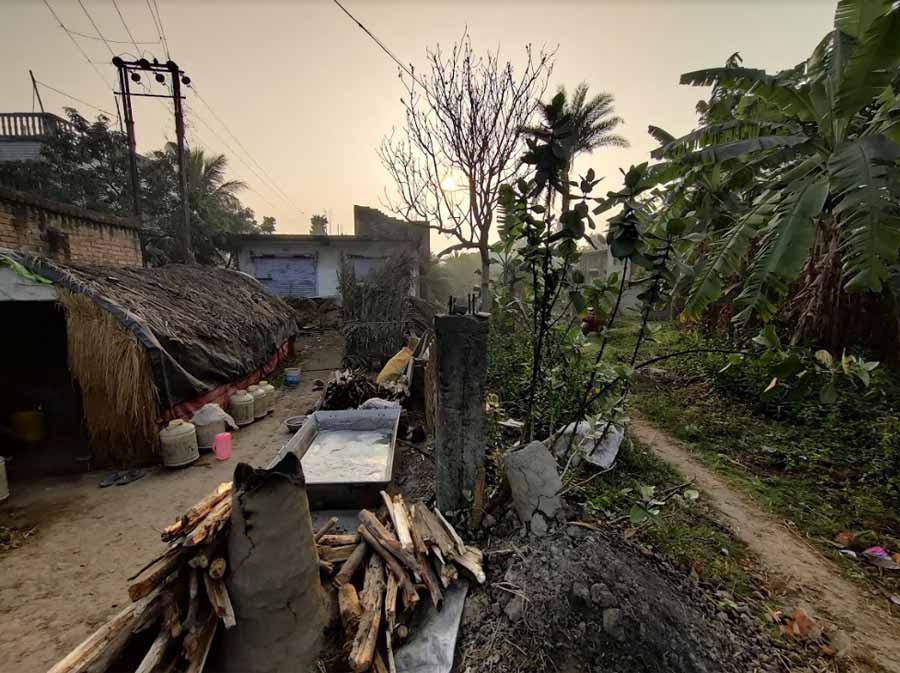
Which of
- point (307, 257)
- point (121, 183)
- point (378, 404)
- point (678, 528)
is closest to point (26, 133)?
point (121, 183)

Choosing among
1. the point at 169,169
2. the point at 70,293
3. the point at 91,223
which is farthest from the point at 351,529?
the point at 169,169

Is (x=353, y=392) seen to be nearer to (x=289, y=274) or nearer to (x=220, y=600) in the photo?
(x=220, y=600)

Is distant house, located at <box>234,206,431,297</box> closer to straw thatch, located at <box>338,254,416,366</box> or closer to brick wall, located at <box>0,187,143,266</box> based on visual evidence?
straw thatch, located at <box>338,254,416,366</box>

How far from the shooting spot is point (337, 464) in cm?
458

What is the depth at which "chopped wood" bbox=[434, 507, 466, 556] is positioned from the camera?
9.20 feet

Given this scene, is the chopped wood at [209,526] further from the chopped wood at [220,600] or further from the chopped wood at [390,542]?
the chopped wood at [390,542]

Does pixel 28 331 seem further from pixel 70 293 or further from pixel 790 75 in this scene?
pixel 790 75

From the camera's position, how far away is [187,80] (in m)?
10.8

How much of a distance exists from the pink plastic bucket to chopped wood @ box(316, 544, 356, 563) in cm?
348

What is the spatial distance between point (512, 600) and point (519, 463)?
2.95ft

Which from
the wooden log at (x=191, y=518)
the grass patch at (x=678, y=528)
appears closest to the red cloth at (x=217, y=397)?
the wooden log at (x=191, y=518)

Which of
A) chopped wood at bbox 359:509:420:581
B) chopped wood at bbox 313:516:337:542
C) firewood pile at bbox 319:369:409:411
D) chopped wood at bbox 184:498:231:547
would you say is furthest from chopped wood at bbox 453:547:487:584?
firewood pile at bbox 319:369:409:411

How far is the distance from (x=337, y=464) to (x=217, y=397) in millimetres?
3287

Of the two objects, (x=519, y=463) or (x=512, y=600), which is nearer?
(x=512, y=600)
